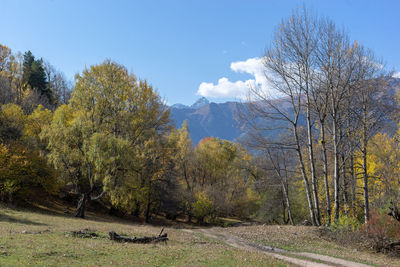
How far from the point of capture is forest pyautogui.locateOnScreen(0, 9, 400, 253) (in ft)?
62.2

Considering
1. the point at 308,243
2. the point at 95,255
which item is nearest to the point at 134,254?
the point at 95,255

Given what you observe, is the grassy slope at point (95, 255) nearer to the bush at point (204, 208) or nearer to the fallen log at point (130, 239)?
the fallen log at point (130, 239)

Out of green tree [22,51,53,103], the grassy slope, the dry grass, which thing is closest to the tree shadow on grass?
the grassy slope

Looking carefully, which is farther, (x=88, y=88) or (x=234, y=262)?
(x=88, y=88)

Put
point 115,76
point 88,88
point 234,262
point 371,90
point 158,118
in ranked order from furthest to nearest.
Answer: point 158,118
point 115,76
point 88,88
point 371,90
point 234,262

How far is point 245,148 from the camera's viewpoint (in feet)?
72.9

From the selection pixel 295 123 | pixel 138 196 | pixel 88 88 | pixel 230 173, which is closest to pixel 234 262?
pixel 295 123

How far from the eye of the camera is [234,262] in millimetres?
9883

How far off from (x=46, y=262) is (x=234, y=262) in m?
5.97

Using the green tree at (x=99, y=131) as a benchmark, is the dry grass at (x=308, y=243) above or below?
below

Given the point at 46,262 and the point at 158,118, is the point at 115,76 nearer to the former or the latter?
the point at 158,118

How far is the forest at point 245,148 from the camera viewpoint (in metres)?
19.0

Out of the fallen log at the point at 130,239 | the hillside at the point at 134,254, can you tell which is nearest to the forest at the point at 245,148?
the hillside at the point at 134,254

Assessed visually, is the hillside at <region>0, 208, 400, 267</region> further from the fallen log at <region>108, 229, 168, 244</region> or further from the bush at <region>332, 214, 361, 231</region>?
the bush at <region>332, 214, 361, 231</region>
